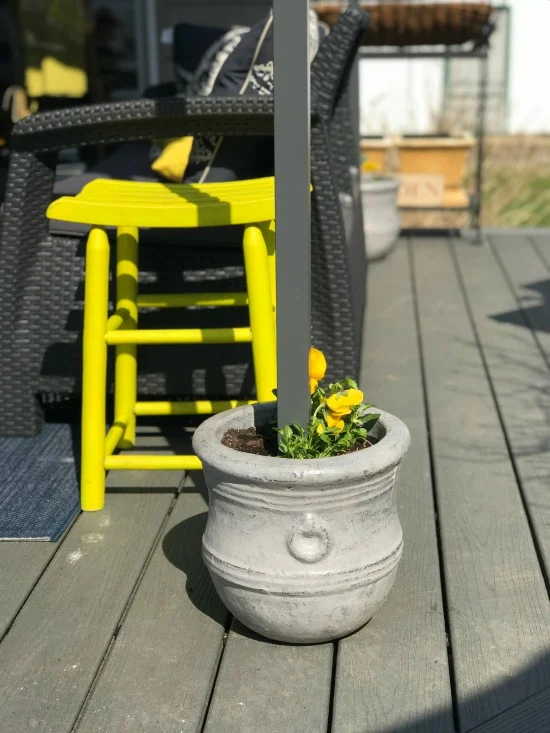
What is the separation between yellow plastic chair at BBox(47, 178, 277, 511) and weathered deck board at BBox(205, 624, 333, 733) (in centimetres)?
52

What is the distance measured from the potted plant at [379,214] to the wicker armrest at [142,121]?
2.19 meters

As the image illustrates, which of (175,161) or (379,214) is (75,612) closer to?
(175,161)

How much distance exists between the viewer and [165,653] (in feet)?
5.04

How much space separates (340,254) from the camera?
227cm

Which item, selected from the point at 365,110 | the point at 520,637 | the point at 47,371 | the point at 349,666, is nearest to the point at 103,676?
the point at 349,666

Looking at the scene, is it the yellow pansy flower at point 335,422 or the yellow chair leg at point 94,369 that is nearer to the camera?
the yellow pansy flower at point 335,422

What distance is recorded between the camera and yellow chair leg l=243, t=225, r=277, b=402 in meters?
1.94

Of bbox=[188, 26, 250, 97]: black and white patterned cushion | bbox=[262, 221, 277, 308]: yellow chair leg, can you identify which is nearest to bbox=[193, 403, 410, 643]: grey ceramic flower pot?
bbox=[262, 221, 277, 308]: yellow chair leg

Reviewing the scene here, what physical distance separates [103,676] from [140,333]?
0.73m

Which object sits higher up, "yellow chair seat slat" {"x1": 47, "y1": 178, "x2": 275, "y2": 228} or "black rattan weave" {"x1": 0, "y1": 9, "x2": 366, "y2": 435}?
"yellow chair seat slat" {"x1": 47, "y1": 178, "x2": 275, "y2": 228}

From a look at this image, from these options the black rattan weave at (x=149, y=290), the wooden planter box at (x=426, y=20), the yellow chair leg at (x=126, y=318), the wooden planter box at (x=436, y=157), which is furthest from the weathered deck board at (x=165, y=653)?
the wooden planter box at (x=436, y=157)

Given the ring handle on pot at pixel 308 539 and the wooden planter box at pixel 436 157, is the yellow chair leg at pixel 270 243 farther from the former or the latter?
the wooden planter box at pixel 436 157

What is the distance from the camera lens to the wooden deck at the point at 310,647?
4.57 ft

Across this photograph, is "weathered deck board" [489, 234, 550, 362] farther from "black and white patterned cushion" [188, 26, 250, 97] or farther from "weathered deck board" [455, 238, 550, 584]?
"black and white patterned cushion" [188, 26, 250, 97]
